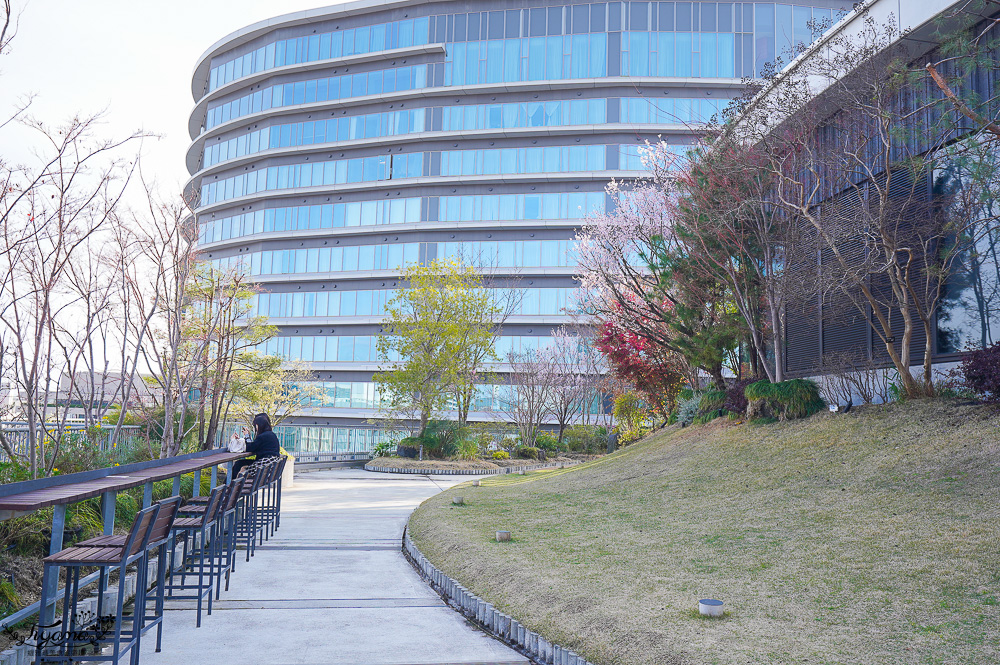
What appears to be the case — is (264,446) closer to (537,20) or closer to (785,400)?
(785,400)

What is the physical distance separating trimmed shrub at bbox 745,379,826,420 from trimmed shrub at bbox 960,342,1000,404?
3734 mm

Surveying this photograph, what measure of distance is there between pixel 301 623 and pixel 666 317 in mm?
14510

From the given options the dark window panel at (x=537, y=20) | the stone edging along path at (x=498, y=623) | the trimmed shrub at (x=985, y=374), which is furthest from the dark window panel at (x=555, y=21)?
the stone edging along path at (x=498, y=623)

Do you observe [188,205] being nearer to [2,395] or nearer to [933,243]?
[2,395]

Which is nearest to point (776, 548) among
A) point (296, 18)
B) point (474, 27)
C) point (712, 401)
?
point (712, 401)

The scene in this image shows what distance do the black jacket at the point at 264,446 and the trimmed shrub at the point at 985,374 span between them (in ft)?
38.1

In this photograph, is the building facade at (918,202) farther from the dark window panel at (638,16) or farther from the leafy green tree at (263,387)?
the dark window panel at (638,16)

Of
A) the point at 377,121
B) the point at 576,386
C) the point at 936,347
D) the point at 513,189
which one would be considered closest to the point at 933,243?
the point at 936,347

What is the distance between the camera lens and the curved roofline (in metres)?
53.3

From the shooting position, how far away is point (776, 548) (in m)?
8.69

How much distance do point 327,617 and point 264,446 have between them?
7114mm

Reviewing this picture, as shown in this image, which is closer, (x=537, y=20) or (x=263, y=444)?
(x=263, y=444)

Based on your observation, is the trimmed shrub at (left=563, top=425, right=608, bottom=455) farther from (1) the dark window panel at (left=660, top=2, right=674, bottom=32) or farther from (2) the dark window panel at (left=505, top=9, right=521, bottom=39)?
(2) the dark window panel at (left=505, top=9, right=521, bottom=39)

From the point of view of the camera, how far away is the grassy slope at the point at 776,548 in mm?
5734
